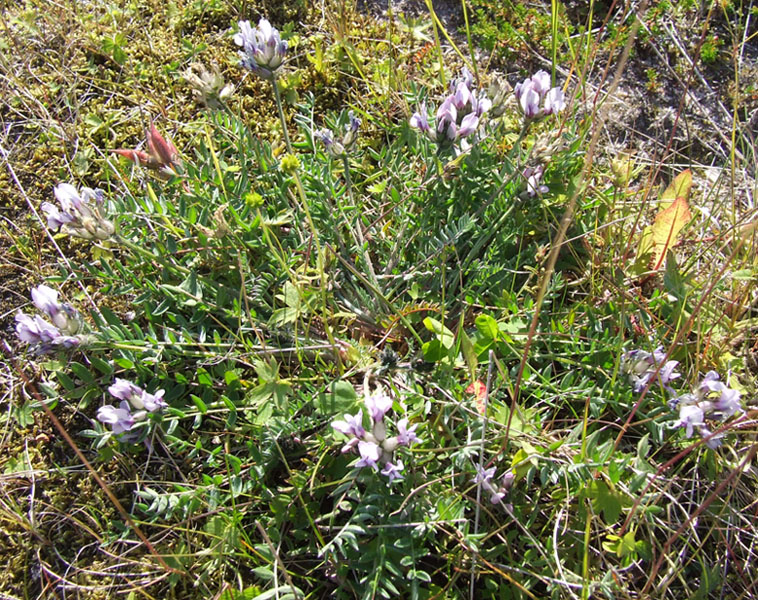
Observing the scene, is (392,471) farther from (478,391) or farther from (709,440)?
(709,440)

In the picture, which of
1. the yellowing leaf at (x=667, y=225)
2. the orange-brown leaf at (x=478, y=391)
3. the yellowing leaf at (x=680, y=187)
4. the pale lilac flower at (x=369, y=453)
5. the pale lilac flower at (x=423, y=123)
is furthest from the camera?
the yellowing leaf at (x=680, y=187)

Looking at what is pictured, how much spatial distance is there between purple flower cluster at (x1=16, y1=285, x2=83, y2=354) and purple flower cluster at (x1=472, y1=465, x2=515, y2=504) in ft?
4.37

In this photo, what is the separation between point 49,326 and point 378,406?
1.08 meters

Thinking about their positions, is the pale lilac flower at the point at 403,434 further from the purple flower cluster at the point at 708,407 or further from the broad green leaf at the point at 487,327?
the purple flower cluster at the point at 708,407

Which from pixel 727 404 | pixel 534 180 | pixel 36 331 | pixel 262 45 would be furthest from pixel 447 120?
pixel 36 331

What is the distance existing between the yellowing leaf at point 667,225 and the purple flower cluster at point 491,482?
1128 mm

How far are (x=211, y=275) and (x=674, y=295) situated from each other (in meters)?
1.73

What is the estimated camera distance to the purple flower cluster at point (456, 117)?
2.05 m

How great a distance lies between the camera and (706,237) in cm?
261

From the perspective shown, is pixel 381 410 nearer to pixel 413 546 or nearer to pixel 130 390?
pixel 413 546

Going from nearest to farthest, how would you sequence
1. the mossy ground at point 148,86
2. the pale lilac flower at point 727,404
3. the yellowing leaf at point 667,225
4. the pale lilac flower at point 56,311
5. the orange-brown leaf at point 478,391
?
the pale lilac flower at point 727,404 → the pale lilac flower at point 56,311 → the orange-brown leaf at point 478,391 → the yellowing leaf at point 667,225 → the mossy ground at point 148,86

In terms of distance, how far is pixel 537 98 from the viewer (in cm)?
213

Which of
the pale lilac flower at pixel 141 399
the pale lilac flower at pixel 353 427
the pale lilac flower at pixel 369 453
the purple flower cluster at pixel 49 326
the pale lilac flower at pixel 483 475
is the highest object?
the purple flower cluster at pixel 49 326

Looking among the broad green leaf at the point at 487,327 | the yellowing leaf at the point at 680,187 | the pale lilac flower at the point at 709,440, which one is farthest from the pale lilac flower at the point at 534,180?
the pale lilac flower at the point at 709,440
